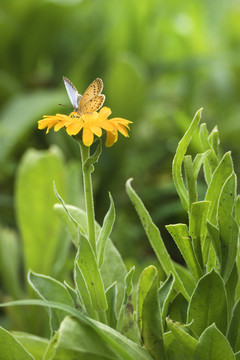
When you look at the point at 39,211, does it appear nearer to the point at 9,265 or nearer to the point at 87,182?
the point at 9,265

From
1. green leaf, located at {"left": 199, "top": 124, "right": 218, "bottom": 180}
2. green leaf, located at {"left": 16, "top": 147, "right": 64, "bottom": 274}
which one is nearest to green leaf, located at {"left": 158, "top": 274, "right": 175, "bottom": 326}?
green leaf, located at {"left": 199, "top": 124, "right": 218, "bottom": 180}

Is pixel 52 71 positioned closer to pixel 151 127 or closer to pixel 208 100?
pixel 151 127

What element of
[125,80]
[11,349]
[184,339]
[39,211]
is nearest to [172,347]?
[184,339]

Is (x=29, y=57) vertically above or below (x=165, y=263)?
above

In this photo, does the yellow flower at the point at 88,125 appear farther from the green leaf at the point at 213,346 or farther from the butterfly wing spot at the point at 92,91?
the green leaf at the point at 213,346

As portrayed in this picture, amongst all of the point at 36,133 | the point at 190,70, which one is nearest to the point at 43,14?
the point at 36,133

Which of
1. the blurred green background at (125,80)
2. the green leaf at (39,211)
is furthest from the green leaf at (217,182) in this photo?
the blurred green background at (125,80)

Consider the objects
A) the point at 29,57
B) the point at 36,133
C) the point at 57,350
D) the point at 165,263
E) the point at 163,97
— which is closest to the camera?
the point at 57,350

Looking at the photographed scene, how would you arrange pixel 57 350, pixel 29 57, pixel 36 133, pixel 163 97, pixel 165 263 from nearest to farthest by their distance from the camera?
pixel 57 350
pixel 165 263
pixel 36 133
pixel 29 57
pixel 163 97
